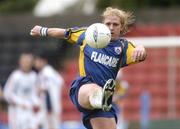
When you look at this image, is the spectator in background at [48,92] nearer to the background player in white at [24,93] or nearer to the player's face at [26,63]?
the background player in white at [24,93]

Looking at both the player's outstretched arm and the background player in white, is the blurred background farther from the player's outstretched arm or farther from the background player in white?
the player's outstretched arm

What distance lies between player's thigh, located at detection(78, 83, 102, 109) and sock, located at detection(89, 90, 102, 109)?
5 cm

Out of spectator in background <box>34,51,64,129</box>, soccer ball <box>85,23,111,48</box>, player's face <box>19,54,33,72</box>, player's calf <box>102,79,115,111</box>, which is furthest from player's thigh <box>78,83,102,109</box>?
spectator in background <box>34,51,64,129</box>

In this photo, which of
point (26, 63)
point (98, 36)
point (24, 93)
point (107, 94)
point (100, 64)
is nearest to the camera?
point (98, 36)

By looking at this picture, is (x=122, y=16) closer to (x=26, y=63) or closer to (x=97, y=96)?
(x=97, y=96)

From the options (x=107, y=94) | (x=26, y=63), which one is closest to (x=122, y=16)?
(x=107, y=94)

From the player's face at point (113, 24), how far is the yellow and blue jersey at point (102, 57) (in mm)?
126

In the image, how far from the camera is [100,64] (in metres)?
10.2

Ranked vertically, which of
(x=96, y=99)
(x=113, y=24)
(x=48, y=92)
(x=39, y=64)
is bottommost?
(x=48, y=92)

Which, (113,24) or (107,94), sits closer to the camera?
(107,94)

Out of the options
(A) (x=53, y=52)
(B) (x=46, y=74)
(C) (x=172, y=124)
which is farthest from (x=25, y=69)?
(A) (x=53, y=52)

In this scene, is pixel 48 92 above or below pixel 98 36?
below

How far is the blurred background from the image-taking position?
22.8 metres

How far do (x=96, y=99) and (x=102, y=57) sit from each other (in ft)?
2.13
